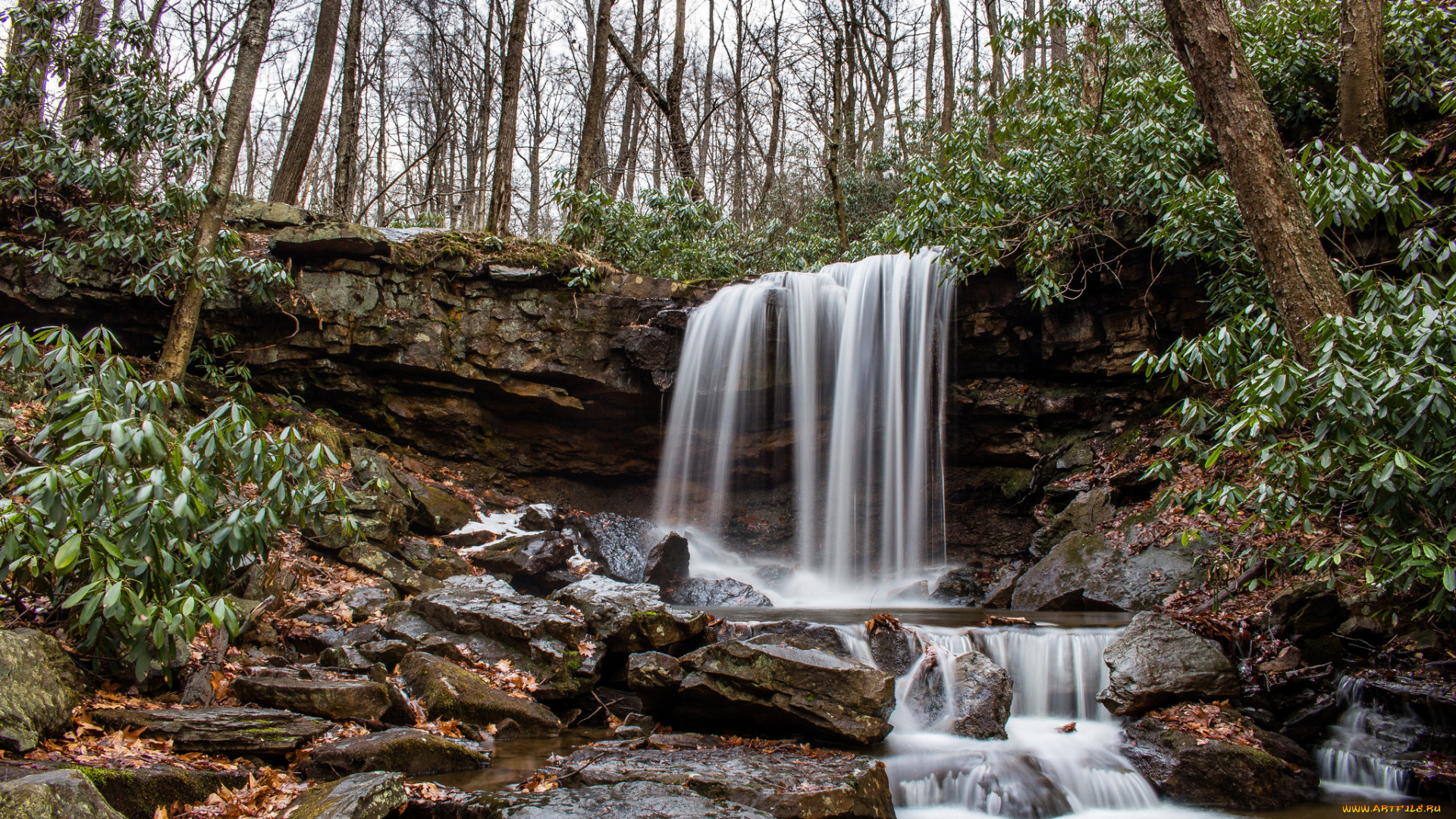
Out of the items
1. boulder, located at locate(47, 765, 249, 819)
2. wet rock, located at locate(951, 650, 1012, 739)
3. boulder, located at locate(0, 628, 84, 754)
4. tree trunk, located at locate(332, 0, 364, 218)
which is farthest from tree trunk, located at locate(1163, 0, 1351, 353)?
tree trunk, located at locate(332, 0, 364, 218)

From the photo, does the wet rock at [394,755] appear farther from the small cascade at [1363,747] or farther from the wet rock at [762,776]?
the small cascade at [1363,747]

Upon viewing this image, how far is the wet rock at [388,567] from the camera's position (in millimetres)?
6996

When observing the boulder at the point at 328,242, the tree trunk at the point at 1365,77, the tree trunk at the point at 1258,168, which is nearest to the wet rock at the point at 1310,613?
the tree trunk at the point at 1258,168

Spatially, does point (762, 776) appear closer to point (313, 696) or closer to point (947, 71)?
point (313, 696)

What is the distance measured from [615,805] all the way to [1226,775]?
Answer: 376cm

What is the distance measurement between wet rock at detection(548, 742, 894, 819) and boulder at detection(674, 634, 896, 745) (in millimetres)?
295

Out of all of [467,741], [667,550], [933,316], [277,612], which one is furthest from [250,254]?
[933,316]

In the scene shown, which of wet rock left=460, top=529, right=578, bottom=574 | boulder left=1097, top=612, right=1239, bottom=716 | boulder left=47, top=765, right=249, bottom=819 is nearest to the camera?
boulder left=47, top=765, right=249, bottom=819

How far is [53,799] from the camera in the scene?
2.15 meters

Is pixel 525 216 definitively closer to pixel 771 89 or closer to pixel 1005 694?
pixel 771 89

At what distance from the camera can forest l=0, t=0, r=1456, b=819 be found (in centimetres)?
363

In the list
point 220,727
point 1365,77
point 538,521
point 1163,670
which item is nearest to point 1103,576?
point 1163,670

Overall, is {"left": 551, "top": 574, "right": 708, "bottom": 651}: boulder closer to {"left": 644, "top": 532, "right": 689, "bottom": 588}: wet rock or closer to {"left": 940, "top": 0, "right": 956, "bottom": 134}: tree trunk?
{"left": 644, "top": 532, "right": 689, "bottom": 588}: wet rock

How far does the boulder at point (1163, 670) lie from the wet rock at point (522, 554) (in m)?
6.11
